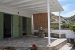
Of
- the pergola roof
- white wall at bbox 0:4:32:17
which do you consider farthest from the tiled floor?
the pergola roof

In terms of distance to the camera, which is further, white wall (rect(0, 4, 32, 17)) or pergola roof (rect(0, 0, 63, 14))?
white wall (rect(0, 4, 32, 17))

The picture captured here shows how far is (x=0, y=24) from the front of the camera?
33.8 feet

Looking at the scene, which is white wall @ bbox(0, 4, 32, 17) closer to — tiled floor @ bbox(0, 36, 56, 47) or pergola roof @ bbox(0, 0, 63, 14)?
pergola roof @ bbox(0, 0, 63, 14)

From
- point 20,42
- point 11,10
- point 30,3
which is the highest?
point 30,3

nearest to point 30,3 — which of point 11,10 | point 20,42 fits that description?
point 11,10

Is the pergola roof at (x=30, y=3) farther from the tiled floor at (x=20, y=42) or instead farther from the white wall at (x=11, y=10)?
the tiled floor at (x=20, y=42)

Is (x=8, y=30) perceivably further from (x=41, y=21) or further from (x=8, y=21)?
(x=41, y=21)

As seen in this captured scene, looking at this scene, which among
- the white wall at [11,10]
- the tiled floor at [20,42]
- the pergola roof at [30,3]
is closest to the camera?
the tiled floor at [20,42]

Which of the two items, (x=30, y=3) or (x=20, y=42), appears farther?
(x=30, y=3)

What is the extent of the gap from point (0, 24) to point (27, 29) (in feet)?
17.5

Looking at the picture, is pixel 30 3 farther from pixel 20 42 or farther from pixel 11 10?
pixel 20 42

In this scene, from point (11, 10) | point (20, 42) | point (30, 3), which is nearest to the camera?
point (20, 42)

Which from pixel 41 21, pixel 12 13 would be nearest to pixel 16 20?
pixel 12 13

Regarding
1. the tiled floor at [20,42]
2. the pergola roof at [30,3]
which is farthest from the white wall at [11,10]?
the tiled floor at [20,42]
